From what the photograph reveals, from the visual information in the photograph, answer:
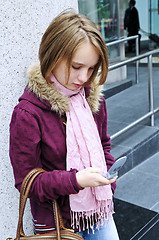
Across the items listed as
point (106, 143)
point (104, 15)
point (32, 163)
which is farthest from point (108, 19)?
point (32, 163)

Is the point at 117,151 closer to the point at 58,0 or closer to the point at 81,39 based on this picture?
the point at 58,0

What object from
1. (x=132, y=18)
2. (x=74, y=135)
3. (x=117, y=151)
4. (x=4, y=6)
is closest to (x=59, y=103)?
(x=74, y=135)

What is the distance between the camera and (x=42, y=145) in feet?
4.10

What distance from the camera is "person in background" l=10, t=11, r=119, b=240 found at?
3.76 ft

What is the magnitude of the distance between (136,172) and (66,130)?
2.37 m

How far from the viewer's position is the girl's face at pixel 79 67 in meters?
1.16

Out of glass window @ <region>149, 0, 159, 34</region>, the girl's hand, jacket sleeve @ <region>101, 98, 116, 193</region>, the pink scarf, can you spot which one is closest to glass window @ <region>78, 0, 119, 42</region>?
glass window @ <region>149, 0, 159, 34</region>

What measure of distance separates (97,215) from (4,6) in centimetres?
104

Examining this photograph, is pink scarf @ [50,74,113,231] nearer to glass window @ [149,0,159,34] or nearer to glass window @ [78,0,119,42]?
glass window @ [78,0,119,42]

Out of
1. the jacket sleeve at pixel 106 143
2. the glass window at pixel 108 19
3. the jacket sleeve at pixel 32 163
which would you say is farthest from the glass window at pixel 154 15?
the jacket sleeve at pixel 32 163

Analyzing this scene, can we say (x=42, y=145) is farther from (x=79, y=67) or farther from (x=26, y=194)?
(x=79, y=67)

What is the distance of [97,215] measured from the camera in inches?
55.2

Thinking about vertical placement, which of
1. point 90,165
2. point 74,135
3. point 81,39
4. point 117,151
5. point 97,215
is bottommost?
point 117,151

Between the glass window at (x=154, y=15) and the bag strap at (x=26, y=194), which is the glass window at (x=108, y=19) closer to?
the glass window at (x=154, y=15)
